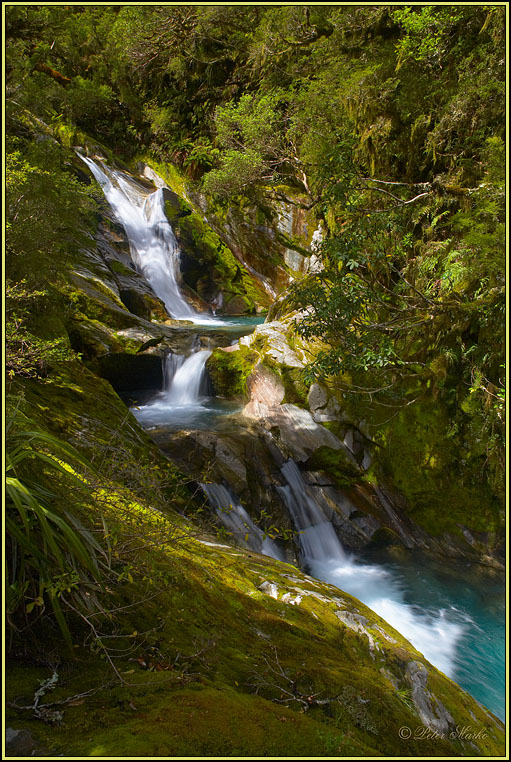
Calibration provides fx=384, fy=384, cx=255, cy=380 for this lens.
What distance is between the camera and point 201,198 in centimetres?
2198

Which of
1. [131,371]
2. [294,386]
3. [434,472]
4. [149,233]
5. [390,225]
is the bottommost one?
[434,472]

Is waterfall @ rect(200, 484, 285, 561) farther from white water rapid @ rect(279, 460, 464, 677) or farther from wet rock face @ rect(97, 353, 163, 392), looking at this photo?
wet rock face @ rect(97, 353, 163, 392)

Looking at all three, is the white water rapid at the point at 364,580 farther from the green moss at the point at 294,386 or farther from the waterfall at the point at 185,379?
the waterfall at the point at 185,379

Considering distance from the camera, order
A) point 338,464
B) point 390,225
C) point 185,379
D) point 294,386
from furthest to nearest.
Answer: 1. point 185,379
2. point 294,386
3. point 338,464
4. point 390,225

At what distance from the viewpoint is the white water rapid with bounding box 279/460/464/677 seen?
5652mm

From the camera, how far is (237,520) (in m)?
6.58

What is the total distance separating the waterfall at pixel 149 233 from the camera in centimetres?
1828

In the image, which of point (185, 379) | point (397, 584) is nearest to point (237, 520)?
point (397, 584)

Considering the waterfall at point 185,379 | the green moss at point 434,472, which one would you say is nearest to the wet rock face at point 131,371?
the waterfall at point 185,379

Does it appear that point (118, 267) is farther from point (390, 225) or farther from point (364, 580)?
point (364, 580)

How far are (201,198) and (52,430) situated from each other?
69.4 ft

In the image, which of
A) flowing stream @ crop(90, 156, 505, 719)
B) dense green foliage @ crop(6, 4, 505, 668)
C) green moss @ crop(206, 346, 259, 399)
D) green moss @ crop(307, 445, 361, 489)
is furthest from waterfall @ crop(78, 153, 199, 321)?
green moss @ crop(307, 445, 361, 489)

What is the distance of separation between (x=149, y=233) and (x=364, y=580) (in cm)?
1804

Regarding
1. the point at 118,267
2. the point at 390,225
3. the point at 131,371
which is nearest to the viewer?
the point at 390,225
